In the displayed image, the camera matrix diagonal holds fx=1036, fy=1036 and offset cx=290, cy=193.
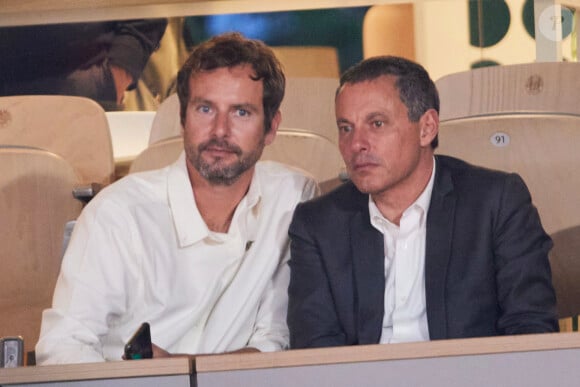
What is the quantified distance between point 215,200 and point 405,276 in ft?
1.38

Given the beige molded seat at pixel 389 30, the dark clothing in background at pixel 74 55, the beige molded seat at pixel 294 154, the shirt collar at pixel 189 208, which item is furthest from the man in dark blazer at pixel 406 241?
the dark clothing in background at pixel 74 55

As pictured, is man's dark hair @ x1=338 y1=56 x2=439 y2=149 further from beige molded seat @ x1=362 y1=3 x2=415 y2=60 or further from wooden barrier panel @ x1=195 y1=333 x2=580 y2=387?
beige molded seat @ x1=362 y1=3 x2=415 y2=60

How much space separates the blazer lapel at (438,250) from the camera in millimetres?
1829

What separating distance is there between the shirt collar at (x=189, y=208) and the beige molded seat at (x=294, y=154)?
0.36m

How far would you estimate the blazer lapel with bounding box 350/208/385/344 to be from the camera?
6.12 ft

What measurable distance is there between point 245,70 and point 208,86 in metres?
0.09

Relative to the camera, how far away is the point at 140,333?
1361 mm

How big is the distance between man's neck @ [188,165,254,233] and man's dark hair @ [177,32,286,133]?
141mm

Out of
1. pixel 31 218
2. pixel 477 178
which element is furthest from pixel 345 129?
pixel 31 218

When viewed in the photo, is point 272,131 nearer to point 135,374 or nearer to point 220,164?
point 220,164

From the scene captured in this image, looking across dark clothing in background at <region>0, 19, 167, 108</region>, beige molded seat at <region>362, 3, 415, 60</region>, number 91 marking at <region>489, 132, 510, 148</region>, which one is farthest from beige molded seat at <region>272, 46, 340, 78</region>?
number 91 marking at <region>489, 132, 510, 148</region>

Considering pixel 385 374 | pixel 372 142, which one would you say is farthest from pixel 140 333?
pixel 372 142

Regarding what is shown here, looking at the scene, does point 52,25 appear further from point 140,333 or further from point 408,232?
point 140,333

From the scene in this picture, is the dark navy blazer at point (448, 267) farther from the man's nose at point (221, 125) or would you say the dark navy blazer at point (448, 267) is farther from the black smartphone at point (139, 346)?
the black smartphone at point (139, 346)
